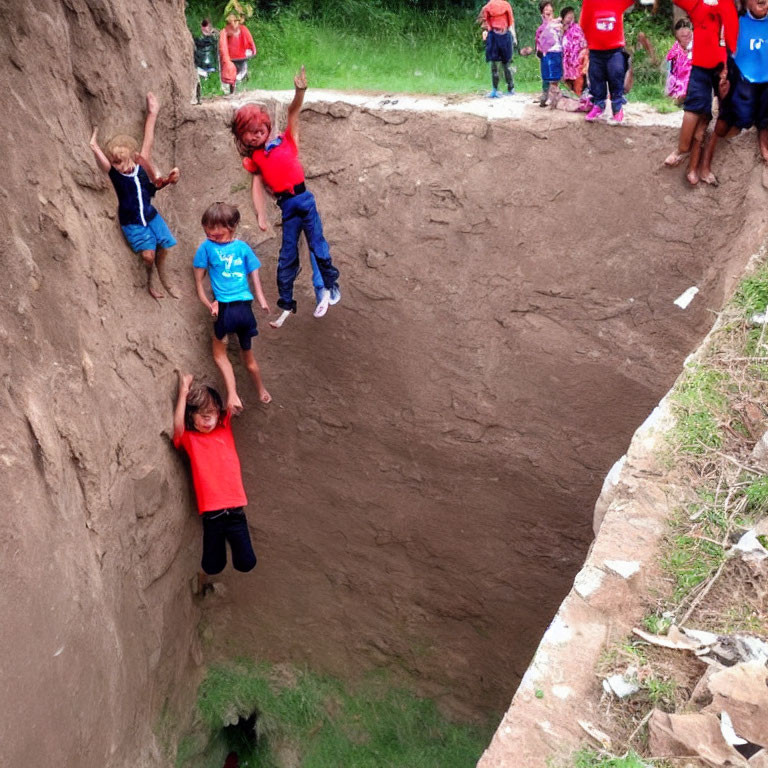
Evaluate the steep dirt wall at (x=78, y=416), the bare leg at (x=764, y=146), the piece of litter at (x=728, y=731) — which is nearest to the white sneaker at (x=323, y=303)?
the steep dirt wall at (x=78, y=416)

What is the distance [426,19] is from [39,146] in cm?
665

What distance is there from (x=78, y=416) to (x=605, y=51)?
12.3 feet

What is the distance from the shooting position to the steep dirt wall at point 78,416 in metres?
4.20

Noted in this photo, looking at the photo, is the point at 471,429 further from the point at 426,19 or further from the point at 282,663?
the point at 426,19

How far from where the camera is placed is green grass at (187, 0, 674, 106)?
24.7 feet

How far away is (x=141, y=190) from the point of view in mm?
5047

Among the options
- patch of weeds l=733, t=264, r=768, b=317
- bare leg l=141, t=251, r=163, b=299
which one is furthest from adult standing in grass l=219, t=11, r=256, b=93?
patch of weeds l=733, t=264, r=768, b=317

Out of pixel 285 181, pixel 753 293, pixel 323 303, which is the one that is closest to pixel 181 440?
pixel 323 303

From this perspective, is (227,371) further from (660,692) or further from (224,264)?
(660,692)

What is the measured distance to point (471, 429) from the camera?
20.4 ft

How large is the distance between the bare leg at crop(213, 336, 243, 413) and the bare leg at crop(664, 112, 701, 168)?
3.02 meters

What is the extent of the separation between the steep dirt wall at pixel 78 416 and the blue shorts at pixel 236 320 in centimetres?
39

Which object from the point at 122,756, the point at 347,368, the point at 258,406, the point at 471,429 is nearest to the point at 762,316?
the point at 471,429

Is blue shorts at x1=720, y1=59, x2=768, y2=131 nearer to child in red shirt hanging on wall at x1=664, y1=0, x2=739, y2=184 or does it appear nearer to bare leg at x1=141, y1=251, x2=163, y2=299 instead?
child in red shirt hanging on wall at x1=664, y1=0, x2=739, y2=184
